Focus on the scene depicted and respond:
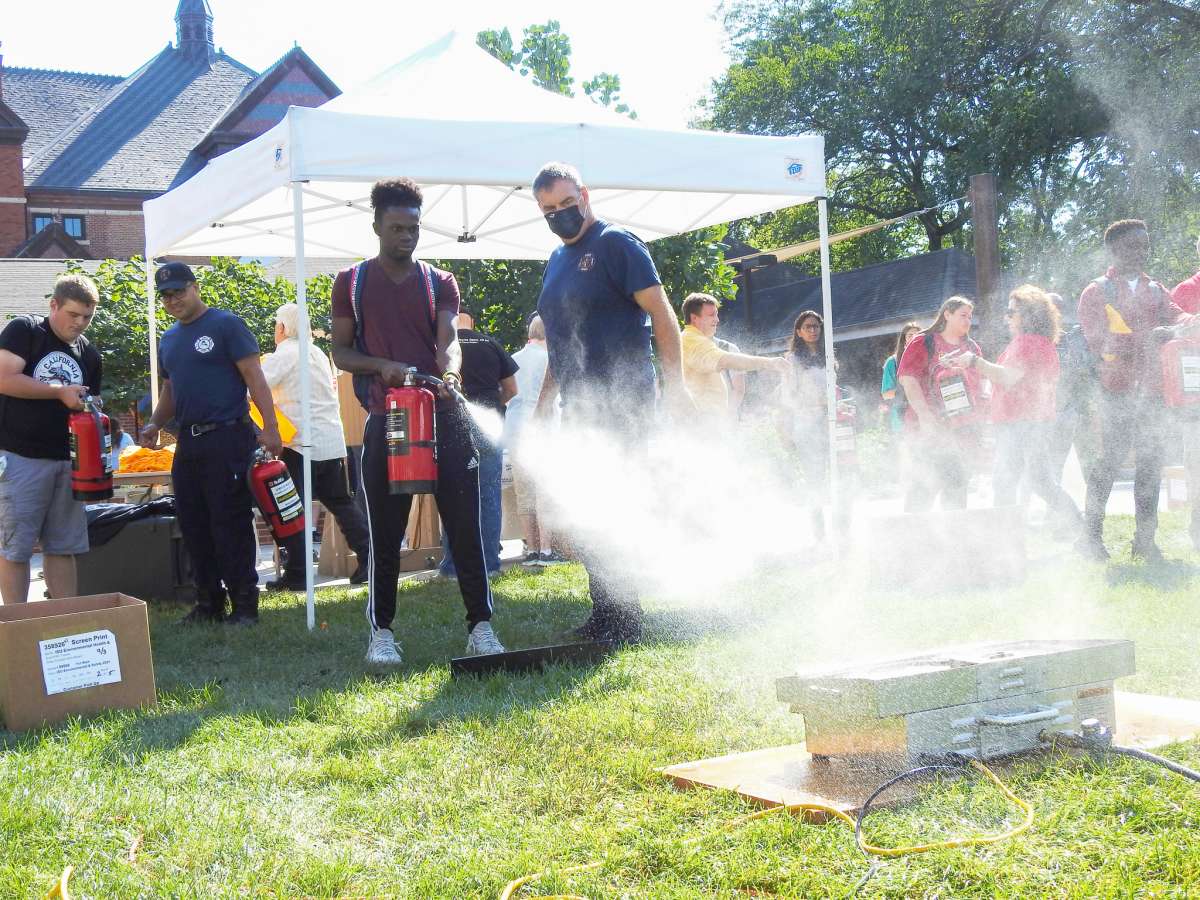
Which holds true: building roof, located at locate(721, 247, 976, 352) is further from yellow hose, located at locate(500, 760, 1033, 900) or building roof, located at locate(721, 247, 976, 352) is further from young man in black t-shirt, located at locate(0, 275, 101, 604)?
yellow hose, located at locate(500, 760, 1033, 900)

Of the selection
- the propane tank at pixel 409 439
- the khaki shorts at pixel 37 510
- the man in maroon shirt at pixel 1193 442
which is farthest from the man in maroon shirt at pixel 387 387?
the man in maroon shirt at pixel 1193 442

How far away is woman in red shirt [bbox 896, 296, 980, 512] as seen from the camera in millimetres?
6984

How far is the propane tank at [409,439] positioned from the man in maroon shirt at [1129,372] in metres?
4.48

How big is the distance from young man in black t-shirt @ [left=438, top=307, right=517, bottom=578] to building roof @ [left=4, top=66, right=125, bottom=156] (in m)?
35.8

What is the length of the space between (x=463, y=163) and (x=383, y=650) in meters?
2.65

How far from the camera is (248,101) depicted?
3422 centimetres

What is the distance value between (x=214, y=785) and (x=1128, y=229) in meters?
6.03

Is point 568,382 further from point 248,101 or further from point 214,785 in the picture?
point 248,101

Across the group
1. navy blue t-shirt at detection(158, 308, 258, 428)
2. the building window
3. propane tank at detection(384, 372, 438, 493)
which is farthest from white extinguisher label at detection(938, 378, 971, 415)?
the building window

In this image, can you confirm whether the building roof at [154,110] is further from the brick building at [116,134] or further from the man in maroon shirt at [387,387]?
the man in maroon shirt at [387,387]

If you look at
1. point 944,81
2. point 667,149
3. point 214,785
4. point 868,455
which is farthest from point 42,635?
point 944,81

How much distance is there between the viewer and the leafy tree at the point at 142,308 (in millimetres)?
13008

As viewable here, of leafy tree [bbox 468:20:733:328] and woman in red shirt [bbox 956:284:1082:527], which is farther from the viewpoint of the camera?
leafy tree [bbox 468:20:733:328]

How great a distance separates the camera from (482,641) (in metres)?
4.65
